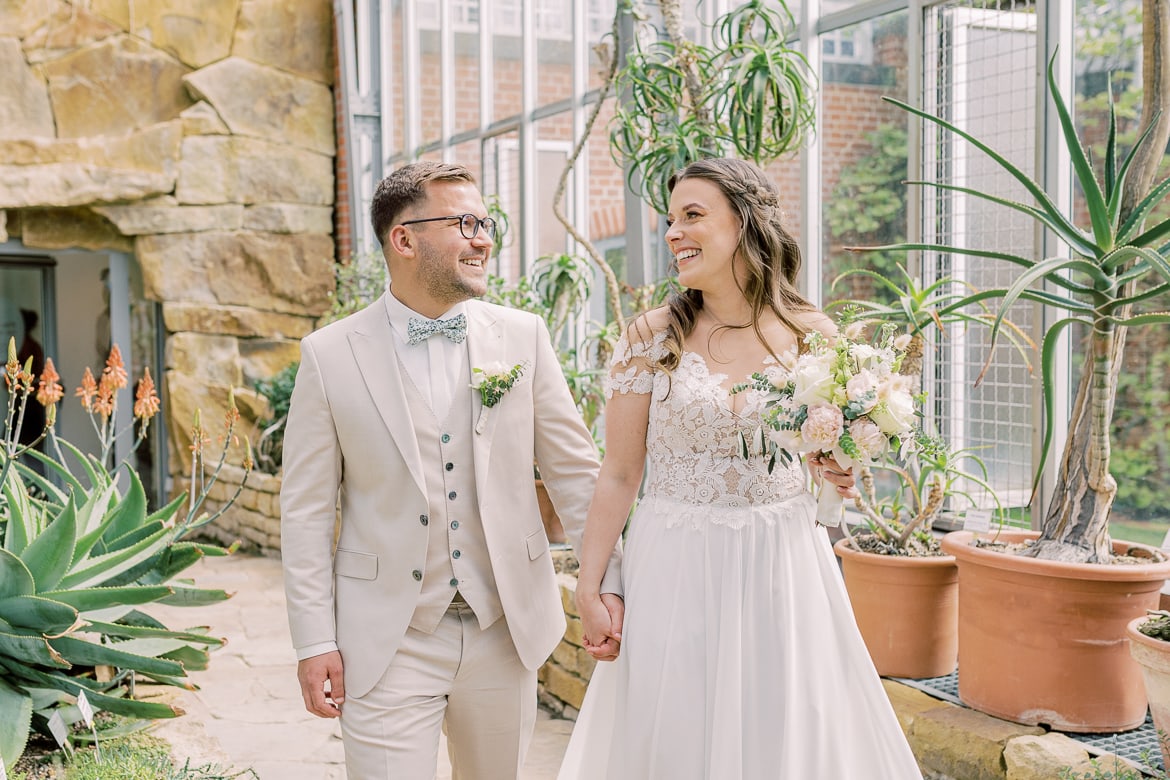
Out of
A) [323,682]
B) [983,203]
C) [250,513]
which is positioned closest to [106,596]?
[323,682]

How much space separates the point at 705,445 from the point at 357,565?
70cm

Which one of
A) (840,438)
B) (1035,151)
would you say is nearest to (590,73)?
(1035,151)

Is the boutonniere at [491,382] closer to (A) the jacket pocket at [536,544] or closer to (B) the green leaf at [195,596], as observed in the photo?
(A) the jacket pocket at [536,544]

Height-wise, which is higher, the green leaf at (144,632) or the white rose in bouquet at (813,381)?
the white rose in bouquet at (813,381)

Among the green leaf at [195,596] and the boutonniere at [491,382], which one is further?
the green leaf at [195,596]

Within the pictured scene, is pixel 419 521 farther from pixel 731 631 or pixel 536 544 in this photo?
pixel 731 631

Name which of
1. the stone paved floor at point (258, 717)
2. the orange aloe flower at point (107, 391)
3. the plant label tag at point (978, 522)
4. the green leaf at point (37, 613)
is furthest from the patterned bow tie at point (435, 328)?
the stone paved floor at point (258, 717)

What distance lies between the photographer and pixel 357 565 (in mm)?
2201

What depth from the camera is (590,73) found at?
19.7 feet

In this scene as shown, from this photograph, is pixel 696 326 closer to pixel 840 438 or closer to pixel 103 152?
pixel 840 438

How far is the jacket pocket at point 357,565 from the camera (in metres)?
2.19

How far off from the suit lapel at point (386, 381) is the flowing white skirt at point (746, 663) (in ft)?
1.60

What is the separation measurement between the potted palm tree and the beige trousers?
1.22m

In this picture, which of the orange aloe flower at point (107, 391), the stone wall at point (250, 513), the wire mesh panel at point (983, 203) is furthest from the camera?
the stone wall at point (250, 513)
